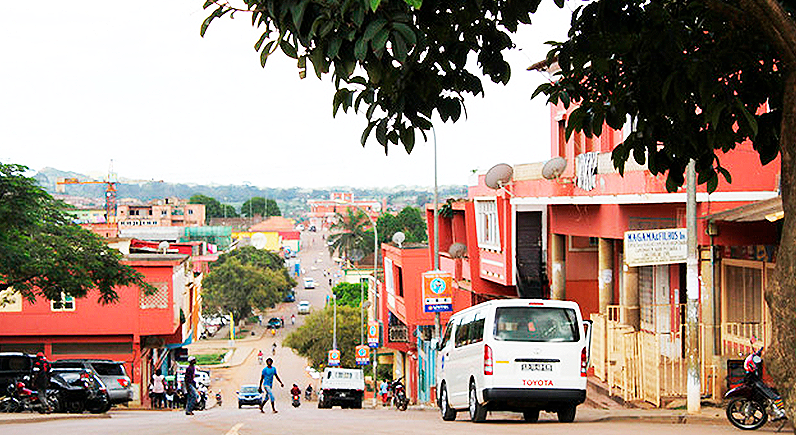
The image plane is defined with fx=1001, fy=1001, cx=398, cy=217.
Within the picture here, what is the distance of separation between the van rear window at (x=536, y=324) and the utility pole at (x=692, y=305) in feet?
7.11

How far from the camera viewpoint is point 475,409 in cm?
1628

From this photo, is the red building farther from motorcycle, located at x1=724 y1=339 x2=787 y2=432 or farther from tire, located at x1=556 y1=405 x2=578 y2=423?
motorcycle, located at x1=724 y1=339 x2=787 y2=432

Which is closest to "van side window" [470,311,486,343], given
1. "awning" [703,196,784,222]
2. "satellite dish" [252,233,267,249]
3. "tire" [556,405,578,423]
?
"tire" [556,405,578,423]

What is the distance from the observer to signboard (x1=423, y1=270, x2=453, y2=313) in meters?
30.7

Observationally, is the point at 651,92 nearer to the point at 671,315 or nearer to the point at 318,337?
the point at 671,315

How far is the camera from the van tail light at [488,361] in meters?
15.5

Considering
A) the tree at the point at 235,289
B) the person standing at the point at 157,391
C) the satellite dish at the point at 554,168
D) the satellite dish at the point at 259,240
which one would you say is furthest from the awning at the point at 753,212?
the satellite dish at the point at 259,240

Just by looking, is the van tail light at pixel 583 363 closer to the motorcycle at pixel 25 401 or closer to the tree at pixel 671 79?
the tree at pixel 671 79

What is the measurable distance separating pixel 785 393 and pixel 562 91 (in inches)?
156

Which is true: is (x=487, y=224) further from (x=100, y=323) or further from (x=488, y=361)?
(x=100, y=323)

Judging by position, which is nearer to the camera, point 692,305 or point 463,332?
point 692,305

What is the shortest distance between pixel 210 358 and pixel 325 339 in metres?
17.1

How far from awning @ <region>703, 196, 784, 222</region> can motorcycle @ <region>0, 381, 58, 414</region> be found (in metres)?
15.1

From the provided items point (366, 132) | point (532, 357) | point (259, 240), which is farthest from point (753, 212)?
point (259, 240)
